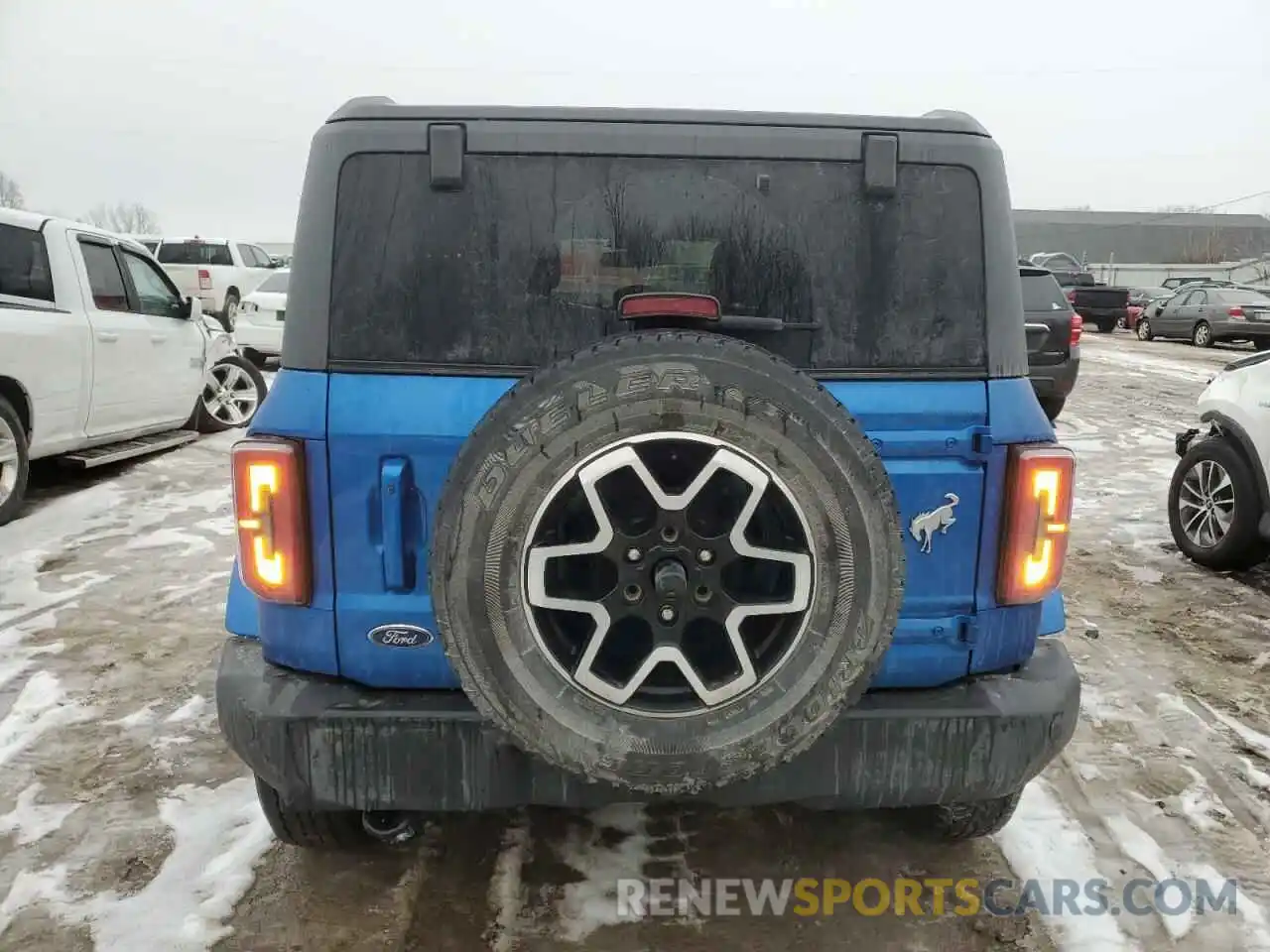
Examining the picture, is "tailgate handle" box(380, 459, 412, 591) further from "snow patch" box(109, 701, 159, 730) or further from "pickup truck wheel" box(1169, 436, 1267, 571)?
"pickup truck wheel" box(1169, 436, 1267, 571)

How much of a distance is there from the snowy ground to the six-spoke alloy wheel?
87 centimetres

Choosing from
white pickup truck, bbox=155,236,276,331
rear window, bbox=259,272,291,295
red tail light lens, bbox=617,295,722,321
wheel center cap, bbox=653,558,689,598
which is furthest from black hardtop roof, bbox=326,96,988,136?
white pickup truck, bbox=155,236,276,331

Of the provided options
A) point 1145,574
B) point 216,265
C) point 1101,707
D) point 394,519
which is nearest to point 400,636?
point 394,519

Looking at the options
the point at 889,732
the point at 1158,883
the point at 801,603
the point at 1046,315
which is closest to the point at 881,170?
the point at 801,603

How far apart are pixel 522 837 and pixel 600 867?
0.96 ft

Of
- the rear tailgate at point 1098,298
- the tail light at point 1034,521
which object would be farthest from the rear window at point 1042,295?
the rear tailgate at point 1098,298

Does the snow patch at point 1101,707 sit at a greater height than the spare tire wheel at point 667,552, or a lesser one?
lesser

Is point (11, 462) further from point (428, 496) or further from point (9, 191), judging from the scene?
point (9, 191)

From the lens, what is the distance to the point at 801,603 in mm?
1889

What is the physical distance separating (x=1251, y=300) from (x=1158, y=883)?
2182cm

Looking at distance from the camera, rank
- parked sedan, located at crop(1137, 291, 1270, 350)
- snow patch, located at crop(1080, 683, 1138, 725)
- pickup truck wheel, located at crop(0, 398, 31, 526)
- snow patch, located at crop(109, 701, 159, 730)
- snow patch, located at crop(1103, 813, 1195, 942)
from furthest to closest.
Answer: parked sedan, located at crop(1137, 291, 1270, 350) → pickup truck wheel, located at crop(0, 398, 31, 526) → snow patch, located at crop(1080, 683, 1138, 725) → snow patch, located at crop(109, 701, 159, 730) → snow patch, located at crop(1103, 813, 1195, 942)

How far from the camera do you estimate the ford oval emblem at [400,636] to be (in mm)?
2139

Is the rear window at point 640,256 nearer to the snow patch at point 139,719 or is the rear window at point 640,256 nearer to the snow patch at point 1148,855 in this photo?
the snow patch at point 1148,855

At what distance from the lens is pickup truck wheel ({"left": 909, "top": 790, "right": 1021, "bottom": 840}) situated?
259cm
